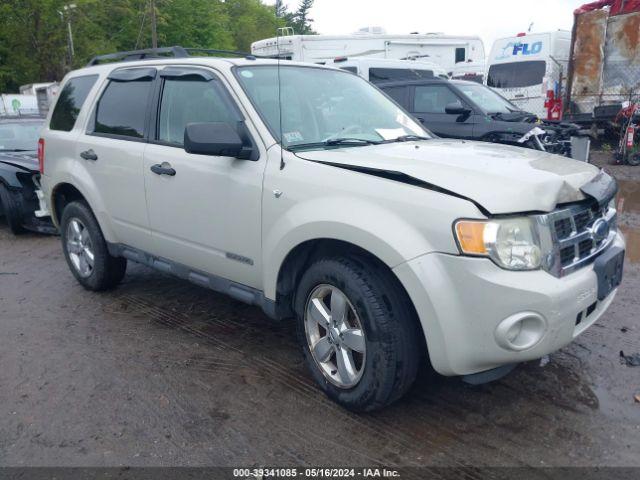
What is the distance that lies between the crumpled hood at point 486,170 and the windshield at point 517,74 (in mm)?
12882

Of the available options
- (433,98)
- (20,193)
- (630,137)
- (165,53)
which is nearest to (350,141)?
(165,53)

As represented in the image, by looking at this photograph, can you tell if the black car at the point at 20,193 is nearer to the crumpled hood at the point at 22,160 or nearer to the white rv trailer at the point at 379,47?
the crumpled hood at the point at 22,160

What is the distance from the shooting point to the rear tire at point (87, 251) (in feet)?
15.9

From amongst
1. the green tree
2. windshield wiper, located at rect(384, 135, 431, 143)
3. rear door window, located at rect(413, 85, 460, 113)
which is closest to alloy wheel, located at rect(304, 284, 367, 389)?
windshield wiper, located at rect(384, 135, 431, 143)

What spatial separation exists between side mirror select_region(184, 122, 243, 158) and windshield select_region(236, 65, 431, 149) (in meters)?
0.26

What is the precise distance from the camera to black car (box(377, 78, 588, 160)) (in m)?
8.41

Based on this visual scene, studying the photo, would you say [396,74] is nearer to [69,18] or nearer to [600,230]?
[600,230]

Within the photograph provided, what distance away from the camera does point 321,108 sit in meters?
3.82

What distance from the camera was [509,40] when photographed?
15.6 m

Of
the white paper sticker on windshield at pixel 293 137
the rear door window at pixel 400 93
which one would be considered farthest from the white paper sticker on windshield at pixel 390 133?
the rear door window at pixel 400 93

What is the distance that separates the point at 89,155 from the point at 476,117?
6.21m

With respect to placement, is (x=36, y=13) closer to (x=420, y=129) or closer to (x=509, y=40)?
(x=509, y=40)

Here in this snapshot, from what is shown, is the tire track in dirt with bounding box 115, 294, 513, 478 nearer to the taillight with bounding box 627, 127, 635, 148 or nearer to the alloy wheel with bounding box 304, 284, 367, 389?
the alloy wheel with bounding box 304, 284, 367, 389

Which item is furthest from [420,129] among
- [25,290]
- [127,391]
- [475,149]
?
[25,290]
